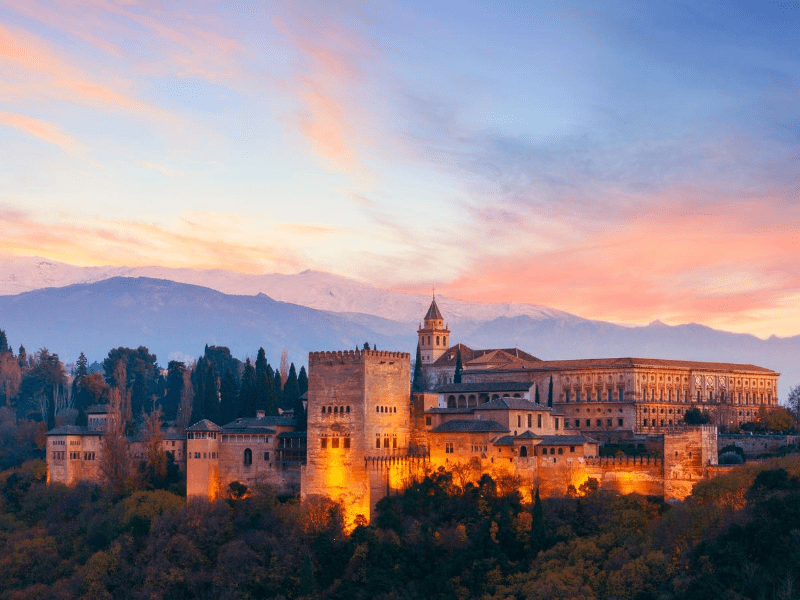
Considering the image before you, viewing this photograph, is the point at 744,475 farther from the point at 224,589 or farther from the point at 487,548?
the point at 224,589

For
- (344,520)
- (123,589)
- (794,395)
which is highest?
(794,395)

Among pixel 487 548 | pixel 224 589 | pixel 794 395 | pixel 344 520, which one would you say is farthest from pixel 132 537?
pixel 794 395

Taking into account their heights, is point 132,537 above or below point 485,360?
below

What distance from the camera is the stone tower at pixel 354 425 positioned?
213ft

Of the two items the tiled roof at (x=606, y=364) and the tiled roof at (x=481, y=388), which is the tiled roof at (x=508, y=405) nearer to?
the tiled roof at (x=481, y=388)

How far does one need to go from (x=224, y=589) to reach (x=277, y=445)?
11.4m

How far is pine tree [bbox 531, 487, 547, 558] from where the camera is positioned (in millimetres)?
58875

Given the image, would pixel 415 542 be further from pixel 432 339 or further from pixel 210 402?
pixel 432 339

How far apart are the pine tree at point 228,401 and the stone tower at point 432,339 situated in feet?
82.1

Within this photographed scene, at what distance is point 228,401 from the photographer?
280 feet

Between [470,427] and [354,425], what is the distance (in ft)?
21.5

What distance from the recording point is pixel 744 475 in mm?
56500

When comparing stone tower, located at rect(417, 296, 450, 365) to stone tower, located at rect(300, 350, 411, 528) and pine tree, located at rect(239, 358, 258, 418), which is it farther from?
stone tower, located at rect(300, 350, 411, 528)

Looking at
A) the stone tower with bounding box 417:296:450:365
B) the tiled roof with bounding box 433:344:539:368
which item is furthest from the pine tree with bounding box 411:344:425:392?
the stone tower with bounding box 417:296:450:365
